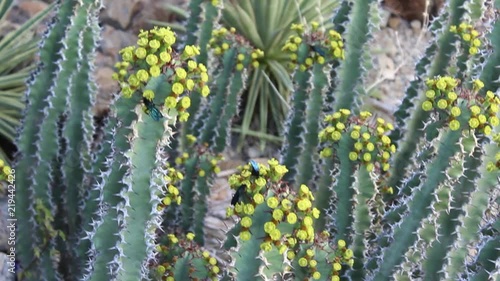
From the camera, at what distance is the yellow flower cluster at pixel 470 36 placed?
3285 millimetres

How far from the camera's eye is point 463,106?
7.87 ft

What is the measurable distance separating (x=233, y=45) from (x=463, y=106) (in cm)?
135

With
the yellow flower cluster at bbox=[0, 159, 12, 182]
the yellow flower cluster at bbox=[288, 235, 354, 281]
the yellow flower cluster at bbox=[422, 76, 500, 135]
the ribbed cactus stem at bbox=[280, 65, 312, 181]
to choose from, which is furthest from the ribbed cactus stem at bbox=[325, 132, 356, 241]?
the yellow flower cluster at bbox=[0, 159, 12, 182]

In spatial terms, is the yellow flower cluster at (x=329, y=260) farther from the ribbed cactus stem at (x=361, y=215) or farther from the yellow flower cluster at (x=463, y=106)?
the yellow flower cluster at (x=463, y=106)

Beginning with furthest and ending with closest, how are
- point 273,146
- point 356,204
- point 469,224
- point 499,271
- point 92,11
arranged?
1. point 273,146
2. point 92,11
3. point 356,204
4. point 469,224
5. point 499,271

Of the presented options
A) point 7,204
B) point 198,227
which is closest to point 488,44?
point 198,227

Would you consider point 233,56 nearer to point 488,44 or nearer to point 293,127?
point 293,127

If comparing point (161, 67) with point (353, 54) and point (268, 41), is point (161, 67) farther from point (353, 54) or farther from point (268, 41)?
point (268, 41)

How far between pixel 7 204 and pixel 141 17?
207 centimetres

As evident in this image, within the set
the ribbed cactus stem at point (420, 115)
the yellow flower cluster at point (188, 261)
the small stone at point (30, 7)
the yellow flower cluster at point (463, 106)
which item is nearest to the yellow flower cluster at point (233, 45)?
the ribbed cactus stem at point (420, 115)

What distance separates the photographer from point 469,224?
8.43ft

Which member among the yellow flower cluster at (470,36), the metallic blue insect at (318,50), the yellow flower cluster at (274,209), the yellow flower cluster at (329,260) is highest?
the yellow flower cluster at (470,36)

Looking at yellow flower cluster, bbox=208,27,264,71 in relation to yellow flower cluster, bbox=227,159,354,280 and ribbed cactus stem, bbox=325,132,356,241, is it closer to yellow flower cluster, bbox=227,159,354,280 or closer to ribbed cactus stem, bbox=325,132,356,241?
ribbed cactus stem, bbox=325,132,356,241

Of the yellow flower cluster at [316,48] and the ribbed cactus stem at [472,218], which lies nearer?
the ribbed cactus stem at [472,218]
